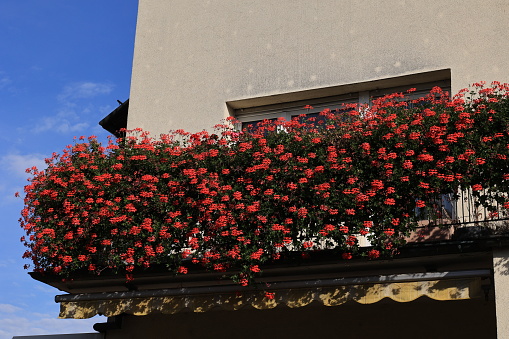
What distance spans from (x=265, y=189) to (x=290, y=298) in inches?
63.2

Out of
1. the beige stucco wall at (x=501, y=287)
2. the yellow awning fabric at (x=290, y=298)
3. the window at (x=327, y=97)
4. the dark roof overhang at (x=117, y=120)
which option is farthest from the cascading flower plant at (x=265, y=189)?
the dark roof overhang at (x=117, y=120)

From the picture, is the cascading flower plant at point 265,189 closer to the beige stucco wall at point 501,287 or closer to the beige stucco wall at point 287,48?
the beige stucco wall at point 501,287

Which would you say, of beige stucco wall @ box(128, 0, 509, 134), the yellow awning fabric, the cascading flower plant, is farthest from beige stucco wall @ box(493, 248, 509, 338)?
beige stucco wall @ box(128, 0, 509, 134)

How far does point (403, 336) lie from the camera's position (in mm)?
10820

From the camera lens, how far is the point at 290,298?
9922 mm

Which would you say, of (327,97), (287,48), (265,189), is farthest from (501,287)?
(287,48)

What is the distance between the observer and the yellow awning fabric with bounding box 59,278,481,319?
9.09m

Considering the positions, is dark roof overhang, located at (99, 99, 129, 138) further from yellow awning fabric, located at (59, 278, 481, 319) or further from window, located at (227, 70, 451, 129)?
yellow awning fabric, located at (59, 278, 481, 319)

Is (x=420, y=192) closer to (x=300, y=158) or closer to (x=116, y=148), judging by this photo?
(x=300, y=158)

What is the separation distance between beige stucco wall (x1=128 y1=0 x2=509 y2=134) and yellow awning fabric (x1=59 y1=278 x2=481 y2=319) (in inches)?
165

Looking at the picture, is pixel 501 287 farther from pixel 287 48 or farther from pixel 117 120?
pixel 117 120

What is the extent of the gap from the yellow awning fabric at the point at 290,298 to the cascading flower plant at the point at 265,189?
440 millimetres

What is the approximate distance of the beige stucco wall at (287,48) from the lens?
39.9 feet

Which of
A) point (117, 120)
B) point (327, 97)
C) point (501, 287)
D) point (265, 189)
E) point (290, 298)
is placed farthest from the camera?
point (117, 120)
